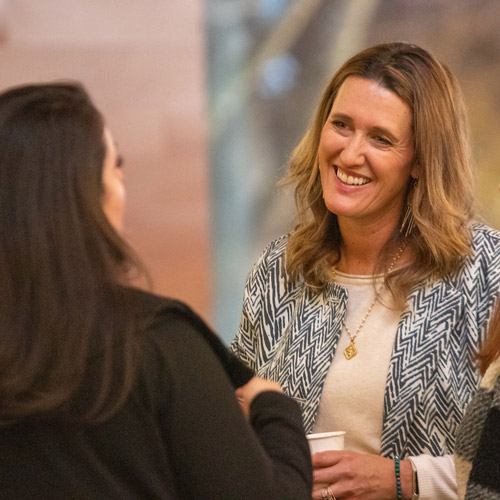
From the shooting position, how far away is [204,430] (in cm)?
122

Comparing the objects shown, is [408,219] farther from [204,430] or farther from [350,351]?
[204,430]

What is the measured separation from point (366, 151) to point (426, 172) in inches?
6.7

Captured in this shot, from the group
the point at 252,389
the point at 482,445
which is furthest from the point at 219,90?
the point at 482,445

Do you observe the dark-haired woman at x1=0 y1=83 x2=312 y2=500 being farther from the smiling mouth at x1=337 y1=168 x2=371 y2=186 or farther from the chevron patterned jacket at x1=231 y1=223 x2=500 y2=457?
the smiling mouth at x1=337 y1=168 x2=371 y2=186

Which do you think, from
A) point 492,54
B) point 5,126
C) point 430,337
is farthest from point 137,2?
point 5,126

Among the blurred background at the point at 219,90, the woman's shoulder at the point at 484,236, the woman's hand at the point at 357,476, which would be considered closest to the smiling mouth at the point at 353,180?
the woman's shoulder at the point at 484,236

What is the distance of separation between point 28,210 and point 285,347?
110cm

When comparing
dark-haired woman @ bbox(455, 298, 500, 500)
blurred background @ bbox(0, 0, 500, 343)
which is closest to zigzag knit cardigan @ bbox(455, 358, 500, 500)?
dark-haired woman @ bbox(455, 298, 500, 500)

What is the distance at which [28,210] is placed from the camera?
1.19m

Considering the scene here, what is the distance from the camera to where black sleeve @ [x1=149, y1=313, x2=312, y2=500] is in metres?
1.21

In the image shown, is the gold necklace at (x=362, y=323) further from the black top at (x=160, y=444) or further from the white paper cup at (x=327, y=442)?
the black top at (x=160, y=444)

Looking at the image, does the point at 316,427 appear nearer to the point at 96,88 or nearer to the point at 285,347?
the point at 285,347

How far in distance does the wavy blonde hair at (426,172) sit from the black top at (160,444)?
3.07ft

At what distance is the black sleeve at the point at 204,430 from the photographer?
1.21m
